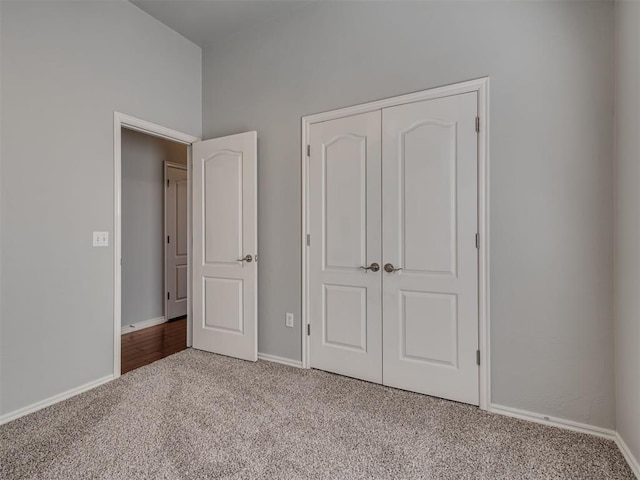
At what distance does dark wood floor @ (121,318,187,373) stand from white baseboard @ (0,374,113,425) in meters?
0.34

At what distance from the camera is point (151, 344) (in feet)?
11.7

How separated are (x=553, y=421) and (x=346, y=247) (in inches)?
66.6

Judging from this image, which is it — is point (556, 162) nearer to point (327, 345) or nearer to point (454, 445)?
point (454, 445)

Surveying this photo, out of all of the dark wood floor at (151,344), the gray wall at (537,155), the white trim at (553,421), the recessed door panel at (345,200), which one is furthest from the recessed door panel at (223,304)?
the white trim at (553,421)

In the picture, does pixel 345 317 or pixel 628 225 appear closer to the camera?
pixel 628 225

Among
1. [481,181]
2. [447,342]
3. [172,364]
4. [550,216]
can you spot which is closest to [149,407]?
[172,364]

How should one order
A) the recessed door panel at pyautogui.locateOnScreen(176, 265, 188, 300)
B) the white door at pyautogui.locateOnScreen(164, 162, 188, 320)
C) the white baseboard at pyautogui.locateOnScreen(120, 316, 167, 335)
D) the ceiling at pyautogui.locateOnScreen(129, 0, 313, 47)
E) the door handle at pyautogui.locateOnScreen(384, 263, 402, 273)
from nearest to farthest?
the door handle at pyautogui.locateOnScreen(384, 263, 402, 273), the ceiling at pyautogui.locateOnScreen(129, 0, 313, 47), the white baseboard at pyautogui.locateOnScreen(120, 316, 167, 335), the white door at pyautogui.locateOnScreen(164, 162, 188, 320), the recessed door panel at pyautogui.locateOnScreen(176, 265, 188, 300)

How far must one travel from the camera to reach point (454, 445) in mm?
1779

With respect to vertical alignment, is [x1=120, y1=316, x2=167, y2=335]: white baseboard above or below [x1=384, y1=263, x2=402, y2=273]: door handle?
below

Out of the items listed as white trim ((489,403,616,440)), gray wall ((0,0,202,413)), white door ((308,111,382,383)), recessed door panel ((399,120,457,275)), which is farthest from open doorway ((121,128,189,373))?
white trim ((489,403,616,440))

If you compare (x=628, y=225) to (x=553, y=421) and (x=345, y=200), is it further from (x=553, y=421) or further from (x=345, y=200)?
(x=345, y=200)

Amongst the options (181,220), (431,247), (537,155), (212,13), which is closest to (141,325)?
(181,220)

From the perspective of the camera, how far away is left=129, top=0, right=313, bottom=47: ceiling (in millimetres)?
2760

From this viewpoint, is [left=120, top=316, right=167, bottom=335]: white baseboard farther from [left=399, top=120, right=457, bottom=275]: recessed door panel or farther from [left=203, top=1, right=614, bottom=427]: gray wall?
[left=203, top=1, right=614, bottom=427]: gray wall
